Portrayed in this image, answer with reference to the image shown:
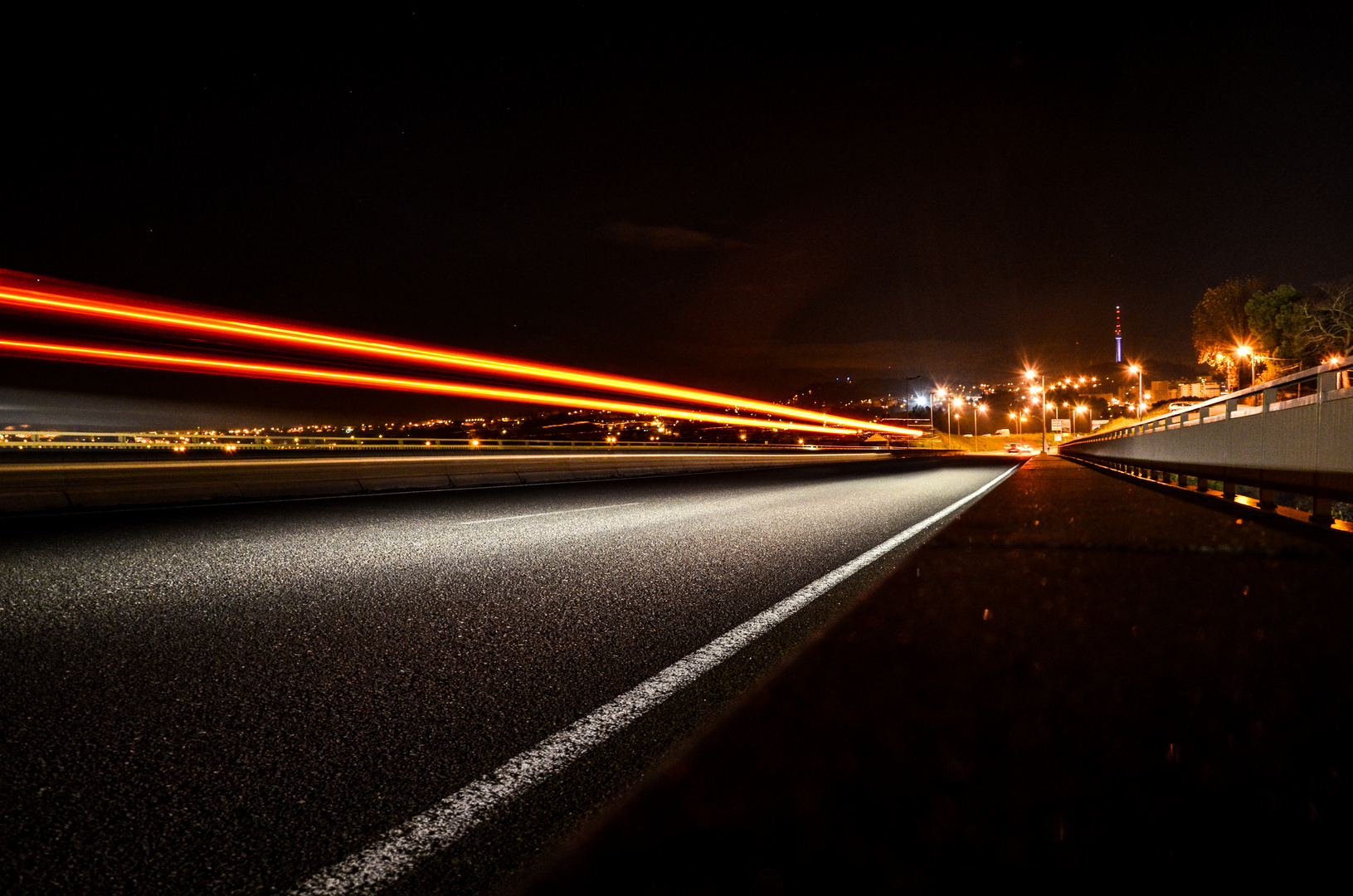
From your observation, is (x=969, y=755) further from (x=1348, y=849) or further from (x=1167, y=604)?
(x=1167, y=604)

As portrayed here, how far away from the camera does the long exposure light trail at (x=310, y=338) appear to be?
619 inches

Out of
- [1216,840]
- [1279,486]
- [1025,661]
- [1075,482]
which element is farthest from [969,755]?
[1075,482]

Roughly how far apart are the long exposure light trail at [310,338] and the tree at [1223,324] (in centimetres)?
6150

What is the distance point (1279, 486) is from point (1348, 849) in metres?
10.3

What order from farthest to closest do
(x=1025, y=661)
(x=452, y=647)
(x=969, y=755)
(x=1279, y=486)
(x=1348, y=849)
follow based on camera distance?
(x=1279, y=486)
(x=452, y=647)
(x=1025, y=661)
(x=969, y=755)
(x=1348, y=849)

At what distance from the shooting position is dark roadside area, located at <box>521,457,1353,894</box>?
82.8 inches

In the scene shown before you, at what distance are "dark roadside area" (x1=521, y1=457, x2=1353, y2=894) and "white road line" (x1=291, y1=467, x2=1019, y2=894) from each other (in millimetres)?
359

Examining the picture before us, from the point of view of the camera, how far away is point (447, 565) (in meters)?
7.12

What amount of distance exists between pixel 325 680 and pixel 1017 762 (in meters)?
3.00

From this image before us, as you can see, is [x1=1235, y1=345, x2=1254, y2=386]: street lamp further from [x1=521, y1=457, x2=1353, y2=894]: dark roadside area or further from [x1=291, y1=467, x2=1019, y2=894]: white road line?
[x1=291, y1=467, x2=1019, y2=894]: white road line

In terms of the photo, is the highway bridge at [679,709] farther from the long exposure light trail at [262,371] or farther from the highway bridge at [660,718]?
the long exposure light trail at [262,371]

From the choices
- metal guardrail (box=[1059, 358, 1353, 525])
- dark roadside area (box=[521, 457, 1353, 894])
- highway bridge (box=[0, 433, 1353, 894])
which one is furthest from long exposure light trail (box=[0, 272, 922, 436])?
metal guardrail (box=[1059, 358, 1353, 525])

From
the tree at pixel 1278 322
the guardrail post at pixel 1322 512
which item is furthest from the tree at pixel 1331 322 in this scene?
the guardrail post at pixel 1322 512

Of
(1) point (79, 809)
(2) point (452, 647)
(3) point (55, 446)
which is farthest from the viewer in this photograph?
(3) point (55, 446)
